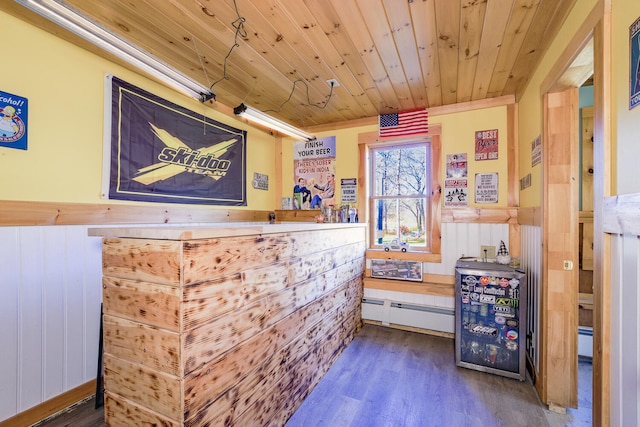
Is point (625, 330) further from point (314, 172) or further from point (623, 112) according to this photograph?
point (314, 172)

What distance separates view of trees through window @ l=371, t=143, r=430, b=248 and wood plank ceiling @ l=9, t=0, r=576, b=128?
80cm

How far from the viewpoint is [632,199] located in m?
1.11

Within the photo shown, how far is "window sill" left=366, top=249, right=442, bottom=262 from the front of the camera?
342cm

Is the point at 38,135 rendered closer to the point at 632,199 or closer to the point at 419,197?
the point at 632,199

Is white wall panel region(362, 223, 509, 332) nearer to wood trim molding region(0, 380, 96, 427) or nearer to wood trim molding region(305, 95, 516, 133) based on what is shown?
wood trim molding region(305, 95, 516, 133)

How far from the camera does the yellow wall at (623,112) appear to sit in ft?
3.69

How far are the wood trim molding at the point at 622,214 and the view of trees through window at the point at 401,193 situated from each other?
7.34 ft

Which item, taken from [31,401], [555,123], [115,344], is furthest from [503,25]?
[31,401]

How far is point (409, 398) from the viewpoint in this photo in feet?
7.18

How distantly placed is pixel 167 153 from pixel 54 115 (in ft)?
2.72

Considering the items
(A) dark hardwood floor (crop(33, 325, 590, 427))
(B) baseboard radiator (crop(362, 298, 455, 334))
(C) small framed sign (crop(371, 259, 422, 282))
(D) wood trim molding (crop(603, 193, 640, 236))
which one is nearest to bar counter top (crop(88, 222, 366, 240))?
(A) dark hardwood floor (crop(33, 325, 590, 427))

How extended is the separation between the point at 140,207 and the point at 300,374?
2.01 meters

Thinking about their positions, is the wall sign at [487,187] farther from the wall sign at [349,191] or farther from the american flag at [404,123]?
the wall sign at [349,191]

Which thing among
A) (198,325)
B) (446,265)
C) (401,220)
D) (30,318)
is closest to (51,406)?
(30,318)
